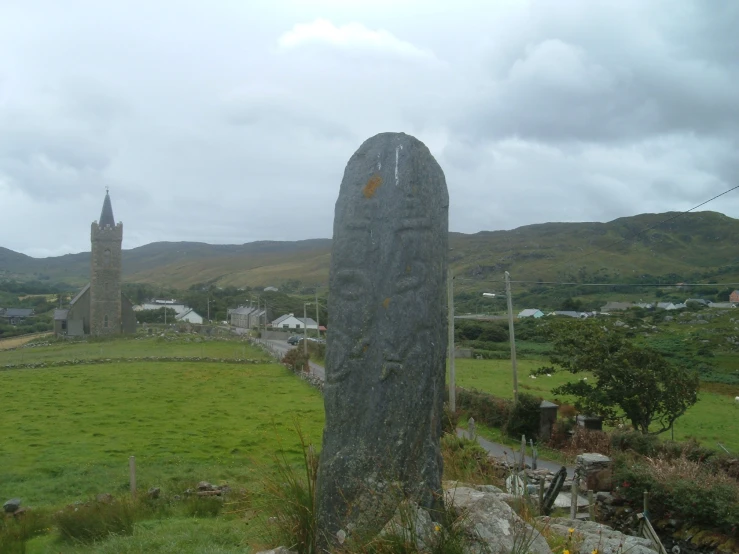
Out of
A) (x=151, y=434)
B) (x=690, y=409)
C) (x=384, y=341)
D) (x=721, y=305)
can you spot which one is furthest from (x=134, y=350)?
(x=721, y=305)

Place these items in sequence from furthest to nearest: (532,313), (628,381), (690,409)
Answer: (532,313) < (690,409) < (628,381)

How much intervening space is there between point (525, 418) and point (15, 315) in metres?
114

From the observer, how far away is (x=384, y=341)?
5.24 m

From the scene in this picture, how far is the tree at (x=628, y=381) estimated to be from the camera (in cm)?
1855

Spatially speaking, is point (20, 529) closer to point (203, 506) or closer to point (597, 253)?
point (203, 506)

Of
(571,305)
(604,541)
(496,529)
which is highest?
(496,529)

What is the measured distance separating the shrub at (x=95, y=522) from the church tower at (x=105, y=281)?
259 ft

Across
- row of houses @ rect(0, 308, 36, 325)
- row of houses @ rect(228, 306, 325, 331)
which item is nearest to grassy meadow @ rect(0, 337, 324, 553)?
row of houses @ rect(228, 306, 325, 331)

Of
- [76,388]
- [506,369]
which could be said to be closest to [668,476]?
[76,388]

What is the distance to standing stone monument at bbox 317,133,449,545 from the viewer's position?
16.6ft

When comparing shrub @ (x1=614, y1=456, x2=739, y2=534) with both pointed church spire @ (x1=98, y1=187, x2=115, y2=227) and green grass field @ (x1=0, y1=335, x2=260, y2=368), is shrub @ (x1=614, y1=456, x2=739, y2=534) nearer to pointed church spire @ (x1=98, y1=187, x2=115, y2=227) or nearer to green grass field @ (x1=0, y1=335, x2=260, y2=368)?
green grass field @ (x1=0, y1=335, x2=260, y2=368)

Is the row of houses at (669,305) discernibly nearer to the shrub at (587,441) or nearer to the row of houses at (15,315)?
the shrub at (587,441)

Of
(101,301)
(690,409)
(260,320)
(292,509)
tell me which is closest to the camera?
(292,509)

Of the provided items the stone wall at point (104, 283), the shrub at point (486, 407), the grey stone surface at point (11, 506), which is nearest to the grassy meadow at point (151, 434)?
the grey stone surface at point (11, 506)
